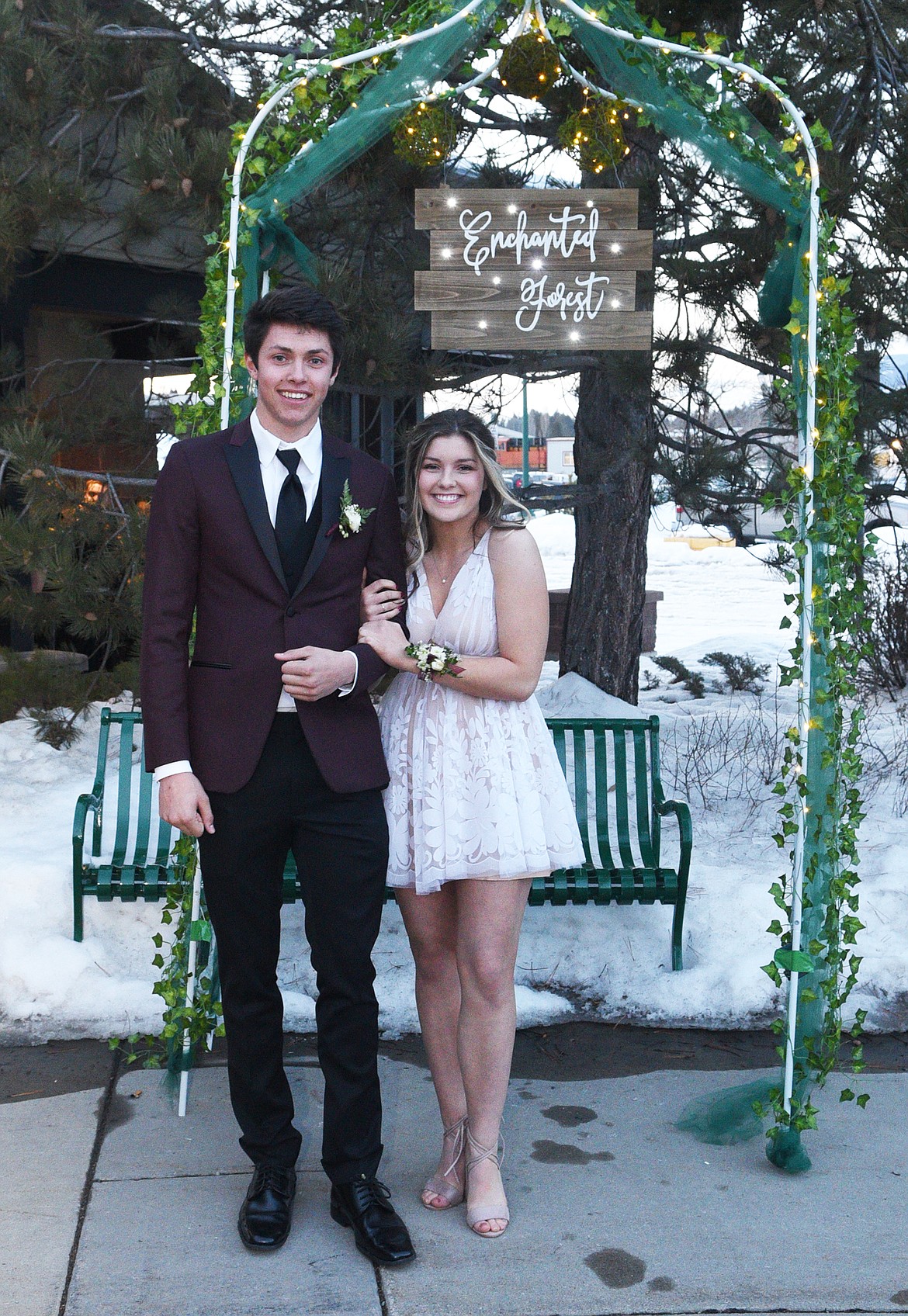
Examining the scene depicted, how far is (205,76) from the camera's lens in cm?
594

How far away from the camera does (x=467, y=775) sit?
9.88ft

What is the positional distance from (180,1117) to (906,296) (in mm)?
4226

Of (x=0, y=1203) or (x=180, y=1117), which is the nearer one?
(x=0, y=1203)

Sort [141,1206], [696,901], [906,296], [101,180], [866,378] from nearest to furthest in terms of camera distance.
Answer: [141,1206] → [696,901] → [906,296] → [866,378] → [101,180]

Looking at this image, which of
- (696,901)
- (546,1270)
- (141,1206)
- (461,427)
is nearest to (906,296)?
(696,901)

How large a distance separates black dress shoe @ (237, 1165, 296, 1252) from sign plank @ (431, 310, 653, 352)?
8.03ft

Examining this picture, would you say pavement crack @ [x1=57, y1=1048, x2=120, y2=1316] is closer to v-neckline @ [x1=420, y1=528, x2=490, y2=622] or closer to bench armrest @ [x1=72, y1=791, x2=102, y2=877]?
bench armrest @ [x1=72, y1=791, x2=102, y2=877]

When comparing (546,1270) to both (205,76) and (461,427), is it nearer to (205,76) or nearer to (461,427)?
(461,427)

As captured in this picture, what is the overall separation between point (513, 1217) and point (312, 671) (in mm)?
1431

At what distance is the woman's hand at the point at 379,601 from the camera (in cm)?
292

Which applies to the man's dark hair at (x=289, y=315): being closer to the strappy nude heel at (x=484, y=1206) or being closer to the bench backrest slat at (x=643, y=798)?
the strappy nude heel at (x=484, y=1206)

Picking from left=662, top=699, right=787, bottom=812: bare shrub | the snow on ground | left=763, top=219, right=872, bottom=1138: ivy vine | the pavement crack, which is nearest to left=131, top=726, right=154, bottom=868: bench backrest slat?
the snow on ground

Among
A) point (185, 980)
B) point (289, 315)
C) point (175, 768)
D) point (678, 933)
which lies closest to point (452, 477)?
point (289, 315)

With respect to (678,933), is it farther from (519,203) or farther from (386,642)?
(519,203)
